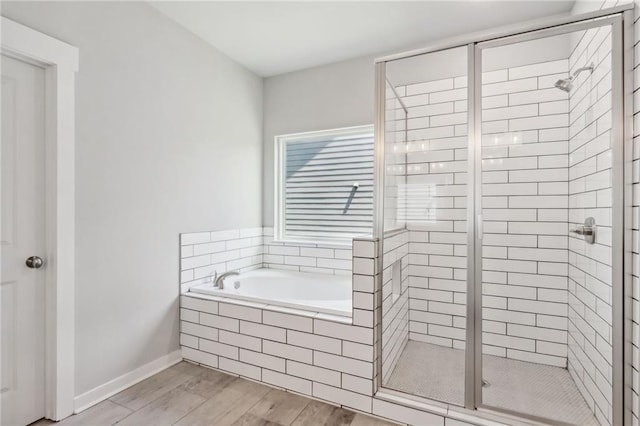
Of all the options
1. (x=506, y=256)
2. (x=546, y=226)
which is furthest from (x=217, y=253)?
(x=546, y=226)

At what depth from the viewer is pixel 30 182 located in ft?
5.73

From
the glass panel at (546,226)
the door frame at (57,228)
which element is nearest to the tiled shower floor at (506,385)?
the glass panel at (546,226)

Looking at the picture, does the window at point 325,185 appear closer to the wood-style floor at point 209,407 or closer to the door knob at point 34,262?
the wood-style floor at point 209,407

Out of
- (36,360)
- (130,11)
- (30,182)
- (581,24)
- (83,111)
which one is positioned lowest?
(36,360)

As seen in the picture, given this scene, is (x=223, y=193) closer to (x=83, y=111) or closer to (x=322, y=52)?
(x=83, y=111)

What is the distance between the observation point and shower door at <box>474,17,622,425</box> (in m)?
1.62

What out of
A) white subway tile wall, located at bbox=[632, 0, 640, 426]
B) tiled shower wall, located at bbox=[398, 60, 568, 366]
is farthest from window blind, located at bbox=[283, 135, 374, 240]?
white subway tile wall, located at bbox=[632, 0, 640, 426]

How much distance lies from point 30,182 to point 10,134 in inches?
9.9

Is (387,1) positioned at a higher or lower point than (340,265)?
higher

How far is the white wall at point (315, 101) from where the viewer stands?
3010 millimetres

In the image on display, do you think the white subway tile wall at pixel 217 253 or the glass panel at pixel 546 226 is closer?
the glass panel at pixel 546 226

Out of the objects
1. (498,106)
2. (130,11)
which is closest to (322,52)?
(130,11)

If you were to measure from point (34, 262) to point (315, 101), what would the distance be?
8.18 feet

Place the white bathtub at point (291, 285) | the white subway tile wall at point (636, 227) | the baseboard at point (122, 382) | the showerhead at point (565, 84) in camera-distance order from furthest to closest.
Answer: the white bathtub at point (291, 285)
the baseboard at point (122, 382)
the showerhead at point (565, 84)
the white subway tile wall at point (636, 227)
